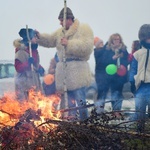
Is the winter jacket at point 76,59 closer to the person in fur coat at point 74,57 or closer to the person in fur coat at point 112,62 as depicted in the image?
the person in fur coat at point 74,57

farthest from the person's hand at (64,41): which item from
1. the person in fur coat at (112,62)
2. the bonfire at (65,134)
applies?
the bonfire at (65,134)

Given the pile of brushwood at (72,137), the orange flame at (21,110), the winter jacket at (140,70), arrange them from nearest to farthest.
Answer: the pile of brushwood at (72,137) → the orange flame at (21,110) → the winter jacket at (140,70)

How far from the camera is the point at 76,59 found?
6816mm

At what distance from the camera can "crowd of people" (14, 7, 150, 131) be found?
21.0 ft

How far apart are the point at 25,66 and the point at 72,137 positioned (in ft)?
11.3

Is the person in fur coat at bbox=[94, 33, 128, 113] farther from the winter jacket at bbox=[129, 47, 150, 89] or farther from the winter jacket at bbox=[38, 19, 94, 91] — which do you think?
the winter jacket at bbox=[129, 47, 150, 89]

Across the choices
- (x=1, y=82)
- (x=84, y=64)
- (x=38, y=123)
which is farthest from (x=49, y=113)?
(x=1, y=82)

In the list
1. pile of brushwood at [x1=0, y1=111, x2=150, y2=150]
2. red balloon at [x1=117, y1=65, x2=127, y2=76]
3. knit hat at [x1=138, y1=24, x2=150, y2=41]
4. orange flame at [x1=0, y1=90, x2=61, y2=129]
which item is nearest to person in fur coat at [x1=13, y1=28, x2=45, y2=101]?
red balloon at [x1=117, y1=65, x2=127, y2=76]

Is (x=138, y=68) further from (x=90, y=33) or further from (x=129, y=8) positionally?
(x=129, y=8)

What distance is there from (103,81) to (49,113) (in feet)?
9.19

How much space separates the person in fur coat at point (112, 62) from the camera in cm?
728

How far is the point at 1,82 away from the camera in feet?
36.0

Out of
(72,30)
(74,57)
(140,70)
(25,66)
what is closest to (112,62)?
(74,57)

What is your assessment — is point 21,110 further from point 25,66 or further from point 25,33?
point 25,33
